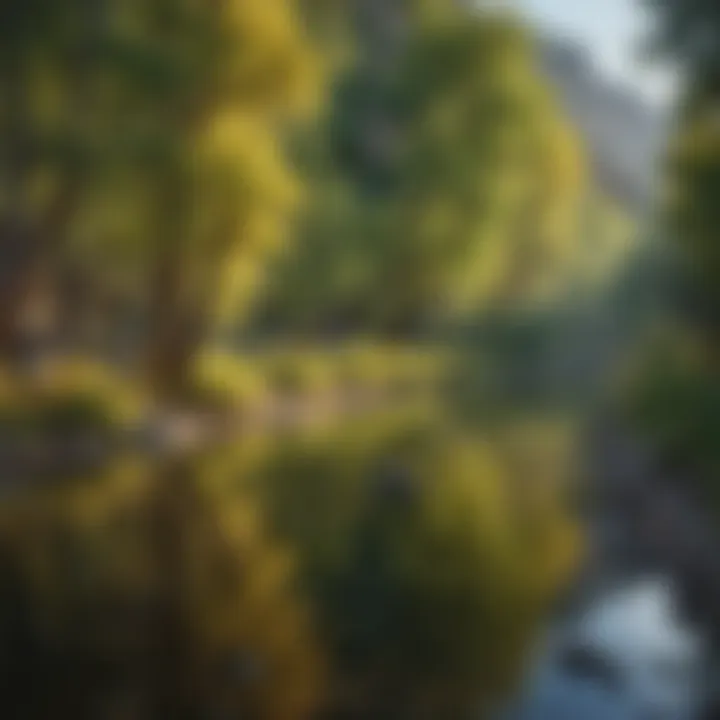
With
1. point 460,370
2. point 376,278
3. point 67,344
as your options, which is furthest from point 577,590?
point 67,344

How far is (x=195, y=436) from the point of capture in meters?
1.56

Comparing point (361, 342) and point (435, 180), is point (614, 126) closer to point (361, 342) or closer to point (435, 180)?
point (435, 180)

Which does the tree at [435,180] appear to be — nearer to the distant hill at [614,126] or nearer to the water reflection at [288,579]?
the distant hill at [614,126]

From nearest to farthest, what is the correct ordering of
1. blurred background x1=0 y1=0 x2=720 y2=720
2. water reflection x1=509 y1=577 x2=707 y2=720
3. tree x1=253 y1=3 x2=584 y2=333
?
water reflection x1=509 y1=577 x2=707 y2=720, blurred background x1=0 y1=0 x2=720 y2=720, tree x1=253 y1=3 x2=584 y2=333

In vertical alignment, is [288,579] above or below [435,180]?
below

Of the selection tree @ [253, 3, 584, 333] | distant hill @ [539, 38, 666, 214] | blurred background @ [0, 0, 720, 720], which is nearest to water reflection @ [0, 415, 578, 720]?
blurred background @ [0, 0, 720, 720]

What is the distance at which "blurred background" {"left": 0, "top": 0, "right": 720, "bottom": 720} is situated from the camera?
1414mm

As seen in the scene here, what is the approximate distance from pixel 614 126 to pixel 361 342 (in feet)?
1.35

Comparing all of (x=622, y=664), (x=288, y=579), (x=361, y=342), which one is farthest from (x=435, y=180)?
(x=622, y=664)

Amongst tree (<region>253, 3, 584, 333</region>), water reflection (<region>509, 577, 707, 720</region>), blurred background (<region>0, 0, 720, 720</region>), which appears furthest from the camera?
tree (<region>253, 3, 584, 333</region>)

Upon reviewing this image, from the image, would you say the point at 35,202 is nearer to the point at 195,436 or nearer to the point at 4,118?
the point at 4,118

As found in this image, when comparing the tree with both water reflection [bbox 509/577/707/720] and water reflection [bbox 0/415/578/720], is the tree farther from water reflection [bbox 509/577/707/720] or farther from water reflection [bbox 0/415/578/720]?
water reflection [bbox 509/577/707/720]

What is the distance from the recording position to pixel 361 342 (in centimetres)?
158

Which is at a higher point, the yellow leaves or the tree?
the yellow leaves
